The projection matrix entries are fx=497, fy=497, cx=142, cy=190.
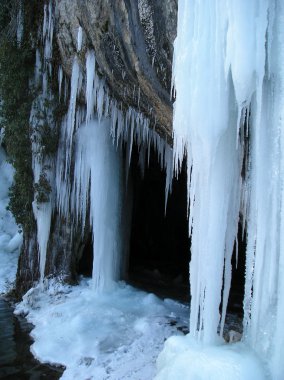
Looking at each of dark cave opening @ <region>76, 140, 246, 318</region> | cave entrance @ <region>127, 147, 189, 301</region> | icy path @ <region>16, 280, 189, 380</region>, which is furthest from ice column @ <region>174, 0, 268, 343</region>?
cave entrance @ <region>127, 147, 189, 301</region>

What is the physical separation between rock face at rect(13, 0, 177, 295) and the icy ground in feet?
16.9

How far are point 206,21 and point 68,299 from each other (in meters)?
5.64

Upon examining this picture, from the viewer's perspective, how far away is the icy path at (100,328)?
19.6 ft

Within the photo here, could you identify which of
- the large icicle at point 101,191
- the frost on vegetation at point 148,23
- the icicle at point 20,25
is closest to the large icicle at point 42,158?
the icicle at point 20,25

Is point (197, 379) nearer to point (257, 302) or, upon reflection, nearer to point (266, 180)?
point (257, 302)

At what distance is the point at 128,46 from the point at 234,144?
230 centimetres

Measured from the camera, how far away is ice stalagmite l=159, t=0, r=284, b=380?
377 cm

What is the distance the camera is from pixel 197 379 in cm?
385

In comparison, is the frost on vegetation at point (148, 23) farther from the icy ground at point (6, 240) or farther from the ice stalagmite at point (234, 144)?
the icy ground at point (6, 240)

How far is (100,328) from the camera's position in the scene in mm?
7020

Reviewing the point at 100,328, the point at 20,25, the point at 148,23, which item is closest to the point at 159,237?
the point at 20,25

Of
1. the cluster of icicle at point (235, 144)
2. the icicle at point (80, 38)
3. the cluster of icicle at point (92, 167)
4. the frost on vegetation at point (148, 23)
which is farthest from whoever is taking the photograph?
the cluster of icicle at point (92, 167)

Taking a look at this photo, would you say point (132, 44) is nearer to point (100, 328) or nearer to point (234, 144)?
point (234, 144)

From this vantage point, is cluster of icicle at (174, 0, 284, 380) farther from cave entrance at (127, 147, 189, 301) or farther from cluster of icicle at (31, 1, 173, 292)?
cave entrance at (127, 147, 189, 301)
